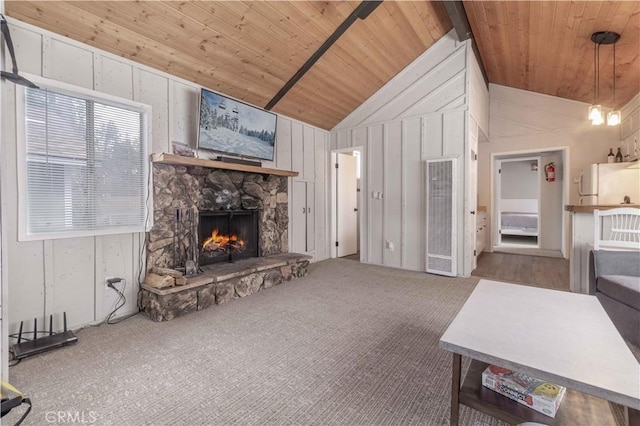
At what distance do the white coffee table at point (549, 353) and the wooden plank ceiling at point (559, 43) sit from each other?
9.60ft

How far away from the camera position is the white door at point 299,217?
5.08 metres

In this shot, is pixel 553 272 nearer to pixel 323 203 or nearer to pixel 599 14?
pixel 599 14

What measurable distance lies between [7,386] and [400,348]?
2.20 meters

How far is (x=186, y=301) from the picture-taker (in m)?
2.93

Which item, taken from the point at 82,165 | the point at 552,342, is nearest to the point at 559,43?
the point at 552,342

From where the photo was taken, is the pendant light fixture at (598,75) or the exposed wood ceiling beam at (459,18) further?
the exposed wood ceiling beam at (459,18)

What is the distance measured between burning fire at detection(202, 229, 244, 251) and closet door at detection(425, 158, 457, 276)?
9.66ft

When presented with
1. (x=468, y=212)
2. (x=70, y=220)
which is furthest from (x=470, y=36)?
(x=70, y=220)

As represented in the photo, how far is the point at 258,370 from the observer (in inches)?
77.0

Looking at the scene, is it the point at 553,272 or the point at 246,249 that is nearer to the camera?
the point at 246,249

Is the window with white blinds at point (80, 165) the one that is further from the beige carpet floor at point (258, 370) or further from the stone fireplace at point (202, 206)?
the beige carpet floor at point (258, 370)

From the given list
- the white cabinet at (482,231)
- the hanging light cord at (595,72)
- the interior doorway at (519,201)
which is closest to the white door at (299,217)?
the white cabinet at (482,231)

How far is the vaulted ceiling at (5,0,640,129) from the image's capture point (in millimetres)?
2621

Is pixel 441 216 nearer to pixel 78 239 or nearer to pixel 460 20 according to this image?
pixel 460 20
